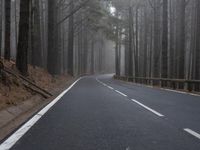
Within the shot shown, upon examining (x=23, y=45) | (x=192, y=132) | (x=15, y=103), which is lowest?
(x=192, y=132)

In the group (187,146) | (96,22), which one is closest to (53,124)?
(187,146)

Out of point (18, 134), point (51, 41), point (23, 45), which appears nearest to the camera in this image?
point (18, 134)

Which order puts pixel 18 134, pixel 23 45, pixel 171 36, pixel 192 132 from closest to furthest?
pixel 18 134 < pixel 192 132 < pixel 23 45 < pixel 171 36

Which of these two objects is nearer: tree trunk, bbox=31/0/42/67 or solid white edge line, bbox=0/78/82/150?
solid white edge line, bbox=0/78/82/150

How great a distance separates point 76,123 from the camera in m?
9.84

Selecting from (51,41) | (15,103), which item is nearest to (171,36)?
(51,41)

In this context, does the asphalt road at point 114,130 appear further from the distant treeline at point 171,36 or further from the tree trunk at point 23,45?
the distant treeline at point 171,36

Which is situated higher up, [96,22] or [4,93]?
[96,22]

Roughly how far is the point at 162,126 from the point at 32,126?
2845 millimetres

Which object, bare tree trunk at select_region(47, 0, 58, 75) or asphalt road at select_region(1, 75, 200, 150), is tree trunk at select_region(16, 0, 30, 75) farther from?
bare tree trunk at select_region(47, 0, 58, 75)

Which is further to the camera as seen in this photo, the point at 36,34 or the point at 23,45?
the point at 36,34

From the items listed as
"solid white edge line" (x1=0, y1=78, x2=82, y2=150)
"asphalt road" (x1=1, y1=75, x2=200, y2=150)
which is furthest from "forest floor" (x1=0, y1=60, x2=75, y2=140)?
"asphalt road" (x1=1, y1=75, x2=200, y2=150)

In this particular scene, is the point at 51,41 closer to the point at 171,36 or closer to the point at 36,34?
the point at 36,34

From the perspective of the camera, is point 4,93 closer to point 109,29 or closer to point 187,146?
point 187,146
